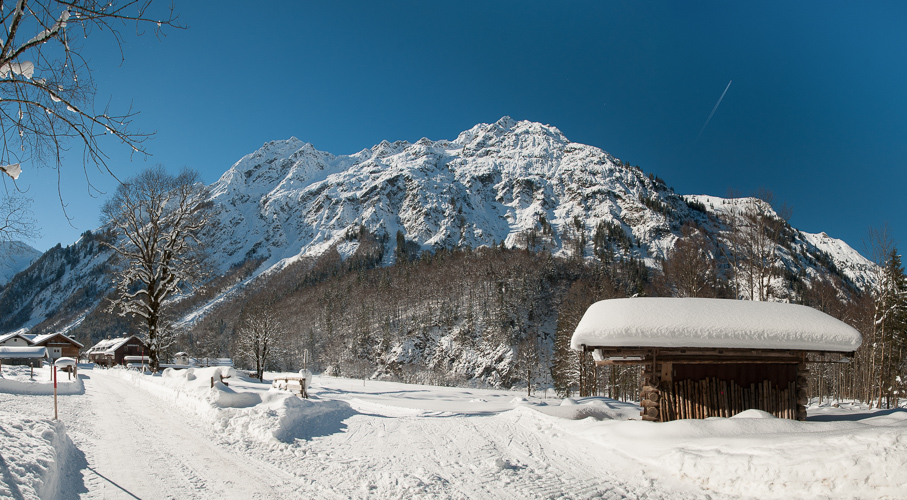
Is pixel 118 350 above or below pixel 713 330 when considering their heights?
below

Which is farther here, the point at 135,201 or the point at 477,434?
the point at 135,201

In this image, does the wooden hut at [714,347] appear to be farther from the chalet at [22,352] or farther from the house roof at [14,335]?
the house roof at [14,335]

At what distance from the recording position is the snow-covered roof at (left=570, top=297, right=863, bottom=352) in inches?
389

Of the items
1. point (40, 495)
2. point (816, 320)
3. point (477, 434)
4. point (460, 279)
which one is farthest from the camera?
point (460, 279)

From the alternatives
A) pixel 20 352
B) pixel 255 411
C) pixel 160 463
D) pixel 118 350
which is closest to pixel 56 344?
pixel 118 350

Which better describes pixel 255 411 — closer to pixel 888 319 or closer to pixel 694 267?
pixel 694 267

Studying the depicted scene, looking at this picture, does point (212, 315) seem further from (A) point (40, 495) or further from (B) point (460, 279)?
(A) point (40, 495)

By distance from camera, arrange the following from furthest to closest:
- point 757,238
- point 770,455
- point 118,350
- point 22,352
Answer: point 118,350
point 22,352
point 757,238
point 770,455

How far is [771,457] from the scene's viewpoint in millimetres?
6465

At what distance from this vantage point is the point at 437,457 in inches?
343

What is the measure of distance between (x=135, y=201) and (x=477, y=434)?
20971mm

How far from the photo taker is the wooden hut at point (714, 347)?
9.92 meters

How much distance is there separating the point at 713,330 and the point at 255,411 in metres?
11.0

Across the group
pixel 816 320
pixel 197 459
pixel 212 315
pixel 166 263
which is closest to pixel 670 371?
pixel 816 320
